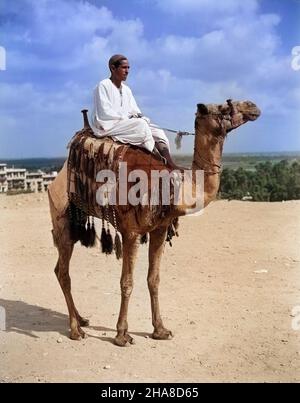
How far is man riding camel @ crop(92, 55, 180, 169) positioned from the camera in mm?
5539

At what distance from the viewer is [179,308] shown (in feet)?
22.8

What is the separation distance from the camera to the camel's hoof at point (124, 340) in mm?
5711

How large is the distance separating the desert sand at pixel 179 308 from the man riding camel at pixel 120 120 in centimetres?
174

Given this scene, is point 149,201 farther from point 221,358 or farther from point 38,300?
point 38,300

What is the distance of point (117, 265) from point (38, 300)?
196 centimetres

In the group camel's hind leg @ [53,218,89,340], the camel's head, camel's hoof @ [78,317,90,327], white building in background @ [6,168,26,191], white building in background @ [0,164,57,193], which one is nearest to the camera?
the camel's head

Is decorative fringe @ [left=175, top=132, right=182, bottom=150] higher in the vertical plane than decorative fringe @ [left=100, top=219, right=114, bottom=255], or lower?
higher

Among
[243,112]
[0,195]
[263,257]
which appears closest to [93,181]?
[243,112]

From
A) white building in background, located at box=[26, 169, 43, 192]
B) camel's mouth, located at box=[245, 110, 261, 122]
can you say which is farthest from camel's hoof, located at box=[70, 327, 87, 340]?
white building in background, located at box=[26, 169, 43, 192]

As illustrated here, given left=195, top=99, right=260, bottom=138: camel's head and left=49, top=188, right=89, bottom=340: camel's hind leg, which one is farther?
left=49, top=188, right=89, bottom=340: camel's hind leg

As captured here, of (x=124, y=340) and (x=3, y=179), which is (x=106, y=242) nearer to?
(x=124, y=340)

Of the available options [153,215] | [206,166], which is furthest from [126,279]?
[206,166]

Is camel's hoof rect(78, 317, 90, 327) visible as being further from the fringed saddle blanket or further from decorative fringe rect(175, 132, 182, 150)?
decorative fringe rect(175, 132, 182, 150)

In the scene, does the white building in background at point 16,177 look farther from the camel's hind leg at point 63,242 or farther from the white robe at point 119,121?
the white robe at point 119,121
